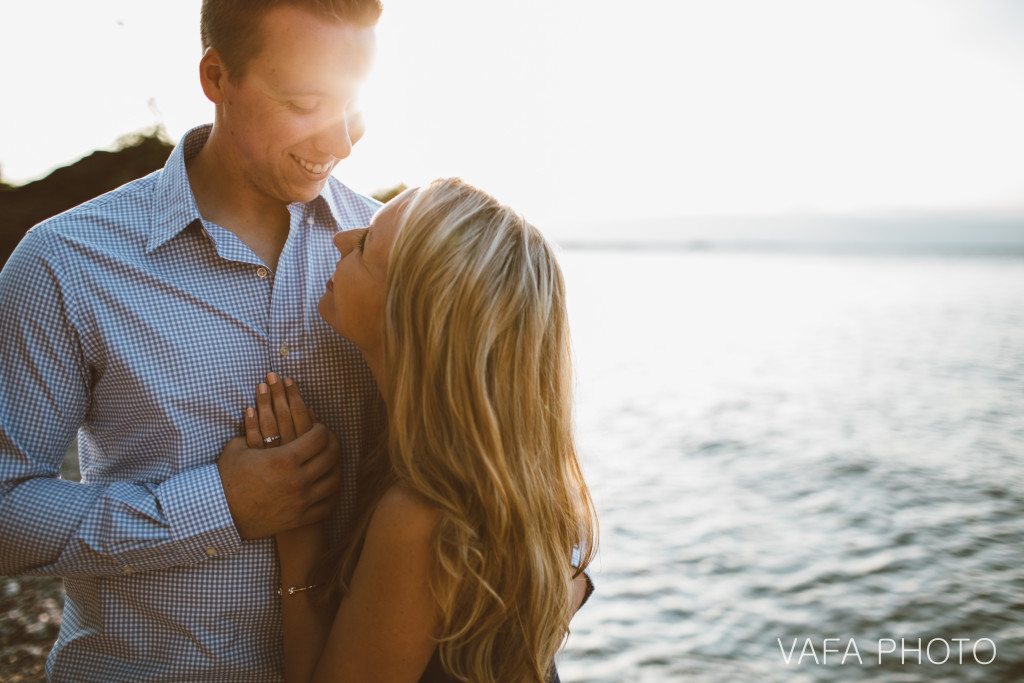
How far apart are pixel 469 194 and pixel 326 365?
1.94 ft

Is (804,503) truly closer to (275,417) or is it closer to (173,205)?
(275,417)

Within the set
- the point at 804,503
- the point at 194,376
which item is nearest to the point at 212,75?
the point at 194,376

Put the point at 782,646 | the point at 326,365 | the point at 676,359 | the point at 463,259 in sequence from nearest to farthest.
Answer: the point at 463,259 < the point at 326,365 < the point at 782,646 < the point at 676,359

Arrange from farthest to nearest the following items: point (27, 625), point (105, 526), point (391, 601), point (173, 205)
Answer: point (27, 625) < point (173, 205) < point (105, 526) < point (391, 601)

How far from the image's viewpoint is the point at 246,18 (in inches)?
73.7

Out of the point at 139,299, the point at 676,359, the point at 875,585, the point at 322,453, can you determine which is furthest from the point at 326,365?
the point at 676,359

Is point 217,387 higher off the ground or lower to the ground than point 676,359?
higher

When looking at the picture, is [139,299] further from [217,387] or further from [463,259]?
[463,259]

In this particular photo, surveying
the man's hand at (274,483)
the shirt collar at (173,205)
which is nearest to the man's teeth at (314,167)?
the shirt collar at (173,205)

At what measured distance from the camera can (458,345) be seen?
1577 millimetres

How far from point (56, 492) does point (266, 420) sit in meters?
0.47

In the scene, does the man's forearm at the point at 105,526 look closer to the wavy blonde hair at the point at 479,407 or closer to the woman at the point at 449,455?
the woman at the point at 449,455

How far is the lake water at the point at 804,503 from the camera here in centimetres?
412

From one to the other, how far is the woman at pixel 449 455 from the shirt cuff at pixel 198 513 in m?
0.15
